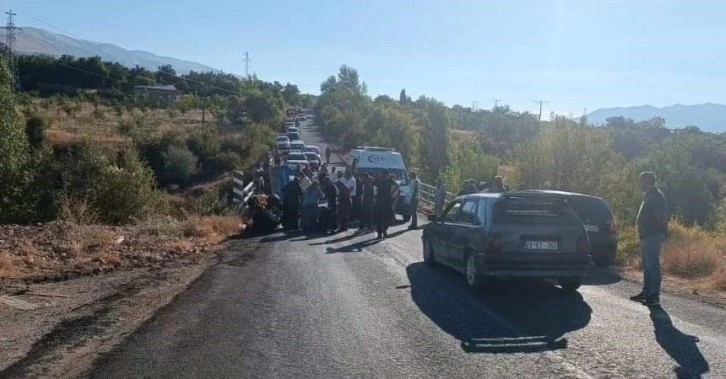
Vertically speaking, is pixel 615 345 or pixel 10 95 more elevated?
pixel 10 95

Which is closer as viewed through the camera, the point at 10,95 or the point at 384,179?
the point at 384,179

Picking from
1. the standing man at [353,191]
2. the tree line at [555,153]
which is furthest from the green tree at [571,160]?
the standing man at [353,191]

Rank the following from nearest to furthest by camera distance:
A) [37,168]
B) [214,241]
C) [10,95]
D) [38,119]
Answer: [214,241]
[10,95]
[37,168]
[38,119]

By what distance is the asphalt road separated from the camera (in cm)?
735

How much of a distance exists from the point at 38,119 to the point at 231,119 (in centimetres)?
3388

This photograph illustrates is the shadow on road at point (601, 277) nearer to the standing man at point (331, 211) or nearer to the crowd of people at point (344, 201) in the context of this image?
the crowd of people at point (344, 201)

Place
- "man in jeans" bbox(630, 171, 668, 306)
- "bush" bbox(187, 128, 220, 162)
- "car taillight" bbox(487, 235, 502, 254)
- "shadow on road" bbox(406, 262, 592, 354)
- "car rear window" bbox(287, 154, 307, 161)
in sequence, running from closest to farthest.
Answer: "shadow on road" bbox(406, 262, 592, 354) → "man in jeans" bbox(630, 171, 668, 306) → "car taillight" bbox(487, 235, 502, 254) → "car rear window" bbox(287, 154, 307, 161) → "bush" bbox(187, 128, 220, 162)

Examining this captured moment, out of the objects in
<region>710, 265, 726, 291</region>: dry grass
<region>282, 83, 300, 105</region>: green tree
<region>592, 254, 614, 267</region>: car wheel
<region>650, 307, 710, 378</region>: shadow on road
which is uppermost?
<region>282, 83, 300, 105</region>: green tree

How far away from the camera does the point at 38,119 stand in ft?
188

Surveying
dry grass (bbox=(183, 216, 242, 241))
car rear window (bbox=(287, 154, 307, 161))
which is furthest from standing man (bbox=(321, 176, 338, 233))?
car rear window (bbox=(287, 154, 307, 161))

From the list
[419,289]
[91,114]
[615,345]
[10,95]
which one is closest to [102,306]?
[419,289]

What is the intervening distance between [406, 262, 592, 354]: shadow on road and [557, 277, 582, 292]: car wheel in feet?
0.44

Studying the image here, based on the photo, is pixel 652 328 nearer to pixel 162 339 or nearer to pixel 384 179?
pixel 162 339

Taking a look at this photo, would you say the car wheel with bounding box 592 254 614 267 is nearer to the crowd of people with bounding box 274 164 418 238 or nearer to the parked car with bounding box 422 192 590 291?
the parked car with bounding box 422 192 590 291
